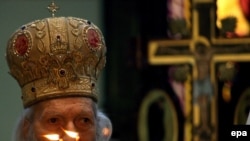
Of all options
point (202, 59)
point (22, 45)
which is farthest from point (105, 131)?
point (202, 59)

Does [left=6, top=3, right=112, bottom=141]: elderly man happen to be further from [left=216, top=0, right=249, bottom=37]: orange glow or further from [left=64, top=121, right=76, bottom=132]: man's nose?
[left=216, top=0, right=249, bottom=37]: orange glow

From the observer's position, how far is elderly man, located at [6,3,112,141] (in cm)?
566

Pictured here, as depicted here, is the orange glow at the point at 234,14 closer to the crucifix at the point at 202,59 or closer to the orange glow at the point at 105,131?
the crucifix at the point at 202,59

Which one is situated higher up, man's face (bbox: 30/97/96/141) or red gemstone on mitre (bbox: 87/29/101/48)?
red gemstone on mitre (bbox: 87/29/101/48)

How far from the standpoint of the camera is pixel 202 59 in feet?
28.0

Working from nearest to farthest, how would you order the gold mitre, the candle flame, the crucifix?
1. the candle flame
2. the gold mitre
3. the crucifix

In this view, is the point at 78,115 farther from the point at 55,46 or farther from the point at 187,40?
the point at 187,40

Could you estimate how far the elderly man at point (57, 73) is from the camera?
566 centimetres

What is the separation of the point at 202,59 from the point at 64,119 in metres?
3.00

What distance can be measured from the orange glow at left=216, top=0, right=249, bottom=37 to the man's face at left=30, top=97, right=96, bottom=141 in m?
2.92

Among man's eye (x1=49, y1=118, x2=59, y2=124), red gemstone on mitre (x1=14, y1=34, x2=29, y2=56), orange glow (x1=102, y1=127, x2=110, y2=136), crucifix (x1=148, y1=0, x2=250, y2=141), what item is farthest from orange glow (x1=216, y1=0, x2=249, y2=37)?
man's eye (x1=49, y1=118, x2=59, y2=124)

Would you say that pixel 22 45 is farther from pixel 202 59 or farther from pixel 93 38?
pixel 202 59

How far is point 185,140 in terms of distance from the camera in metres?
8.61

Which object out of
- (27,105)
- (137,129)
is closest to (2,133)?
(137,129)
